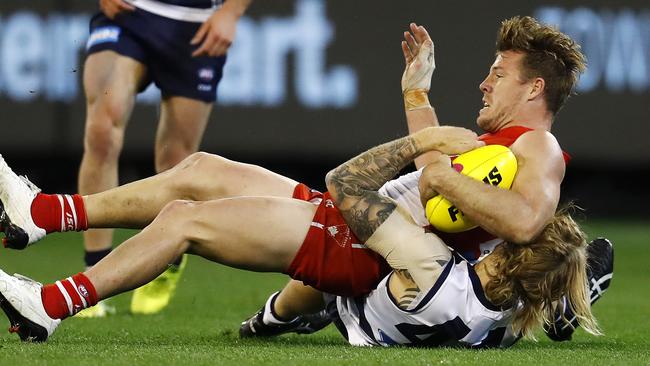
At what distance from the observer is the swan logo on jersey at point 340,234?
4.68 m

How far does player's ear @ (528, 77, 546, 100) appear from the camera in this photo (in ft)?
16.2

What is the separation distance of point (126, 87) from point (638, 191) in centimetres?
745

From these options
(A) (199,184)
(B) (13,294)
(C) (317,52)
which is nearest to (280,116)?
(C) (317,52)

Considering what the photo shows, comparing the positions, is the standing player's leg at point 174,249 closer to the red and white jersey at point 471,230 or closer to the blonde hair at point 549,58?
the red and white jersey at point 471,230

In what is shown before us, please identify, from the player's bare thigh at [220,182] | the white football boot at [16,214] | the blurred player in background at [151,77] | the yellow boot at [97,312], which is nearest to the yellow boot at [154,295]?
the blurred player in background at [151,77]

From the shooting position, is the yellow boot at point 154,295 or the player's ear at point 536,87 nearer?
the player's ear at point 536,87

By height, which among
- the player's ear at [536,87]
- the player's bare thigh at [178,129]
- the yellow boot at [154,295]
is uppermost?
the player's ear at [536,87]

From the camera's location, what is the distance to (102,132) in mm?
6383

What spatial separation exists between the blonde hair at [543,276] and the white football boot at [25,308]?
1583mm

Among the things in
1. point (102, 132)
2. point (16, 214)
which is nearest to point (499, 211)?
point (16, 214)

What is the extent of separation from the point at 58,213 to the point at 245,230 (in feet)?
2.63

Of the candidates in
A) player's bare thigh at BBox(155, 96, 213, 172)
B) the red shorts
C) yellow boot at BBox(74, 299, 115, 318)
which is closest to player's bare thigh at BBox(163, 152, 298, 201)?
the red shorts

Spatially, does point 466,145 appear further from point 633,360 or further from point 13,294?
point 13,294

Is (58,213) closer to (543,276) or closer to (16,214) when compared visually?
(16,214)
